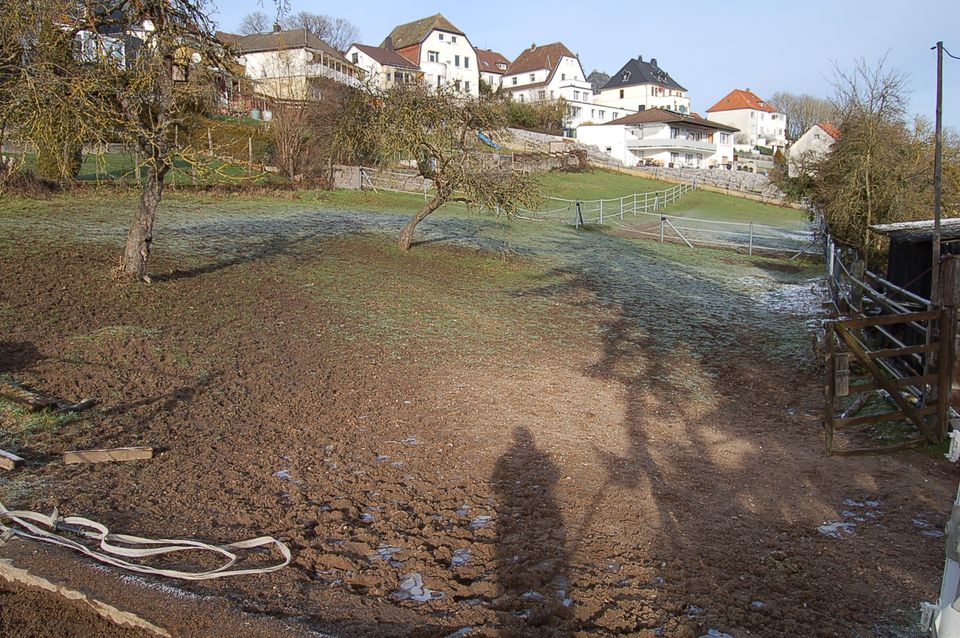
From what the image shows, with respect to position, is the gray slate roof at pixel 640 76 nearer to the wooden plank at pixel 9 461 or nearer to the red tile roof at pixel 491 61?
the red tile roof at pixel 491 61

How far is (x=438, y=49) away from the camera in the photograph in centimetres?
7394

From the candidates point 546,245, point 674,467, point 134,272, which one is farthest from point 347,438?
point 546,245

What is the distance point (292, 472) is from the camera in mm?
6180

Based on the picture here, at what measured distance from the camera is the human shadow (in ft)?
13.2

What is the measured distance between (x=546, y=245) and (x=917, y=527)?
17.5m

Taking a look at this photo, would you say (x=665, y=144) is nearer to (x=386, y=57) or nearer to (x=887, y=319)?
(x=386, y=57)

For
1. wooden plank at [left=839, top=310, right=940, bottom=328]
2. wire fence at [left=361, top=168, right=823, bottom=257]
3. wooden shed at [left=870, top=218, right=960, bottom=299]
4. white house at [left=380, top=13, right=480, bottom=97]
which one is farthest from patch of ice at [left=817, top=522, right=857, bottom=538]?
white house at [left=380, top=13, right=480, bottom=97]

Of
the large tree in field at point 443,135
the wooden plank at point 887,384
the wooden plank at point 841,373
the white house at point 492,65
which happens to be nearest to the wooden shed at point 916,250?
the wooden plank at point 887,384

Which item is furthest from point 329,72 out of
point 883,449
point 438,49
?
point 883,449

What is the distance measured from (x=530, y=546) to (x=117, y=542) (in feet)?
9.02

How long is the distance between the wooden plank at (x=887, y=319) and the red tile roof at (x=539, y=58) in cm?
8429

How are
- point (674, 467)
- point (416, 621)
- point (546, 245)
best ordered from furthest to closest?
point (546, 245)
point (674, 467)
point (416, 621)

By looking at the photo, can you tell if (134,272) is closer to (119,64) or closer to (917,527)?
(119,64)

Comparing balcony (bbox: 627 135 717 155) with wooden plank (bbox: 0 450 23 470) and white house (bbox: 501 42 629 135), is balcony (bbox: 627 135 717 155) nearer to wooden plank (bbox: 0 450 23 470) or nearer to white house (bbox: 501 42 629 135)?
white house (bbox: 501 42 629 135)
